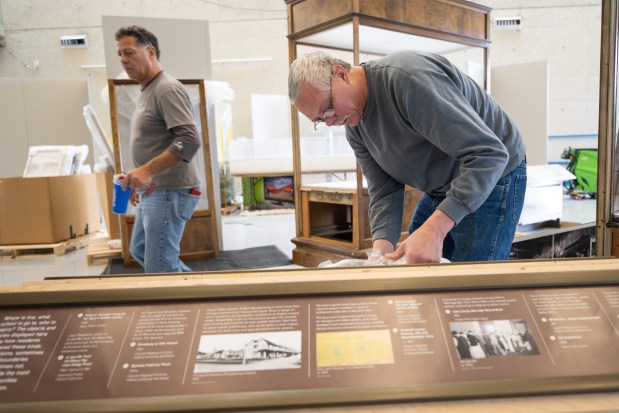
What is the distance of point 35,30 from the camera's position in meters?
10.5

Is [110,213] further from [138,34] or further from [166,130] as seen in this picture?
[138,34]

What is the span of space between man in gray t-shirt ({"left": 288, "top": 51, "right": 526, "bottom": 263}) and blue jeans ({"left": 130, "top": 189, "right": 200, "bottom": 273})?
3.54 feet

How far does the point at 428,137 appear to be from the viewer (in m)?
1.34

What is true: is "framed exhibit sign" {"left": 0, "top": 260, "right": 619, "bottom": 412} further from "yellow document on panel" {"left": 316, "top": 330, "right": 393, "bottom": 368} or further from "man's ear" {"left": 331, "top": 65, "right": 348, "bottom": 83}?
"man's ear" {"left": 331, "top": 65, "right": 348, "bottom": 83}

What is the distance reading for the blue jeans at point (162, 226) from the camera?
2365 mm

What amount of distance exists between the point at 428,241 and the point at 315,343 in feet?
1.73

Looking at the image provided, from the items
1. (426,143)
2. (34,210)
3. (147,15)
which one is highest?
(147,15)

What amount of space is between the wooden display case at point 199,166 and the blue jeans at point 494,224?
3296mm

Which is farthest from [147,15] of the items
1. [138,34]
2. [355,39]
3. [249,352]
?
[249,352]

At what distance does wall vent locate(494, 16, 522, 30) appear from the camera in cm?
1095

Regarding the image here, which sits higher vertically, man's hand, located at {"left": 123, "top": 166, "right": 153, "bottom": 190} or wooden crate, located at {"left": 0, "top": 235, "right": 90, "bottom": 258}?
man's hand, located at {"left": 123, "top": 166, "right": 153, "bottom": 190}

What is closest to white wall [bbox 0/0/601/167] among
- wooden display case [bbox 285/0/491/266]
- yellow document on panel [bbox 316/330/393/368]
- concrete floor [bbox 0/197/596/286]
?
concrete floor [bbox 0/197/596/286]

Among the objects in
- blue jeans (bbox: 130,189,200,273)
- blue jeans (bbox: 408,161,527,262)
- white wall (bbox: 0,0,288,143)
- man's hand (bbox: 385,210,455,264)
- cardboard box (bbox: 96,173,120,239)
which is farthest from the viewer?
white wall (bbox: 0,0,288,143)

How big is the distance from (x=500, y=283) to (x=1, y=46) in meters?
12.5
